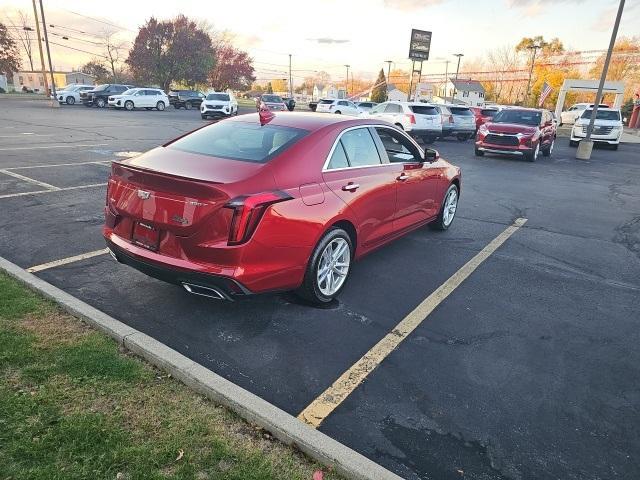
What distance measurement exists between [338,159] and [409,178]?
135cm

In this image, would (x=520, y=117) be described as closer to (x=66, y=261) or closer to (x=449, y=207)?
(x=449, y=207)

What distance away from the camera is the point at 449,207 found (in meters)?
6.77

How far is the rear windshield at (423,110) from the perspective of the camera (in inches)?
790

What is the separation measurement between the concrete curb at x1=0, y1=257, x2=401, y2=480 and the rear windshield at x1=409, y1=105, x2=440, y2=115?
18.5 meters

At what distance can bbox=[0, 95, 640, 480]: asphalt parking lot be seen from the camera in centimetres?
262

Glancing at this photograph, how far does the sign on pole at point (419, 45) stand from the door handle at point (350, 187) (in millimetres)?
50729

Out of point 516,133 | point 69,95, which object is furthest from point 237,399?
point 69,95

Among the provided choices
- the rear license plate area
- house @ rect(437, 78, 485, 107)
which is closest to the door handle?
the rear license plate area

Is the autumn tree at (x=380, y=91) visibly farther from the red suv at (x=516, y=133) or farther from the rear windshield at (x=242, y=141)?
the rear windshield at (x=242, y=141)

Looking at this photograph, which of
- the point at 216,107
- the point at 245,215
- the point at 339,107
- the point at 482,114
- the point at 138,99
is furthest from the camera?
the point at 138,99

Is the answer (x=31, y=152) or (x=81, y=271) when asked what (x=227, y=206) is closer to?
(x=81, y=271)

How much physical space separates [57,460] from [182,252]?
152cm

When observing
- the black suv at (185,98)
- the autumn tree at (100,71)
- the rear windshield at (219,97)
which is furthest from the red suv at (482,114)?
the autumn tree at (100,71)

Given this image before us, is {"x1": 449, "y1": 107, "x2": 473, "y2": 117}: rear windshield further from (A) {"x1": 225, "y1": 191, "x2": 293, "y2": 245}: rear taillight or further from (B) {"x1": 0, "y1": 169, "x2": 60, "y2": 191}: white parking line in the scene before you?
(A) {"x1": 225, "y1": 191, "x2": 293, "y2": 245}: rear taillight
